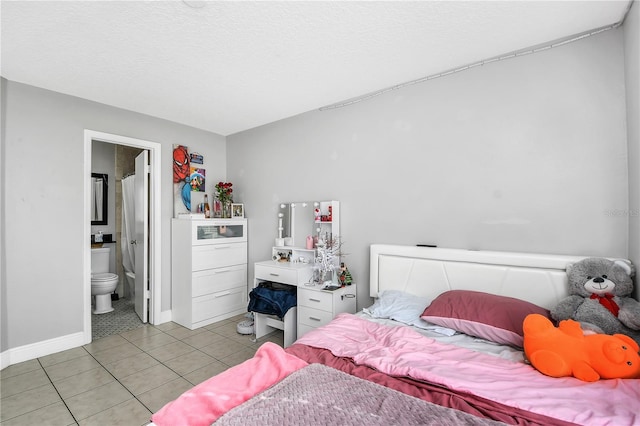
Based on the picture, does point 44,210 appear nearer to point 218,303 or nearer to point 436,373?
point 218,303

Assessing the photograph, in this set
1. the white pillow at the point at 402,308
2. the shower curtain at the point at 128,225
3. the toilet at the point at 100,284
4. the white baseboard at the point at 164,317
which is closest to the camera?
the white pillow at the point at 402,308

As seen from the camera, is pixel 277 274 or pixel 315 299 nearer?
pixel 315 299

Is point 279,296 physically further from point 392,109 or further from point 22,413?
point 392,109

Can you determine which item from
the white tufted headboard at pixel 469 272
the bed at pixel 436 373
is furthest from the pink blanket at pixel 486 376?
the white tufted headboard at pixel 469 272

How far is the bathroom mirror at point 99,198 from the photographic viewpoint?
462 centimetres

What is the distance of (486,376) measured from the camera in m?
1.36

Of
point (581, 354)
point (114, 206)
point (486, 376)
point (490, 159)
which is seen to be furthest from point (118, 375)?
point (490, 159)

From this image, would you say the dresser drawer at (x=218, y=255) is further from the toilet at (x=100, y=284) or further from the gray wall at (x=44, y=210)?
the toilet at (x=100, y=284)

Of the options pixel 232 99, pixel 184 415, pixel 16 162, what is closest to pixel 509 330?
pixel 184 415

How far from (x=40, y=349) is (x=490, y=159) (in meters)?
4.29

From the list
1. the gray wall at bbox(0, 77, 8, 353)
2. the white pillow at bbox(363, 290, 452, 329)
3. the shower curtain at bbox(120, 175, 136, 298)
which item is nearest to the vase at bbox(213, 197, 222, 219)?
the shower curtain at bbox(120, 175, 136, 298)

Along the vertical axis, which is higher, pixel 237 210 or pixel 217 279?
pixel 237 210

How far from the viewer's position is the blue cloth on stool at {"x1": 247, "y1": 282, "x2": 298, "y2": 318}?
291 centimetres

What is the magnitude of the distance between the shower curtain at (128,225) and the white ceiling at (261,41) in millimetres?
1899
